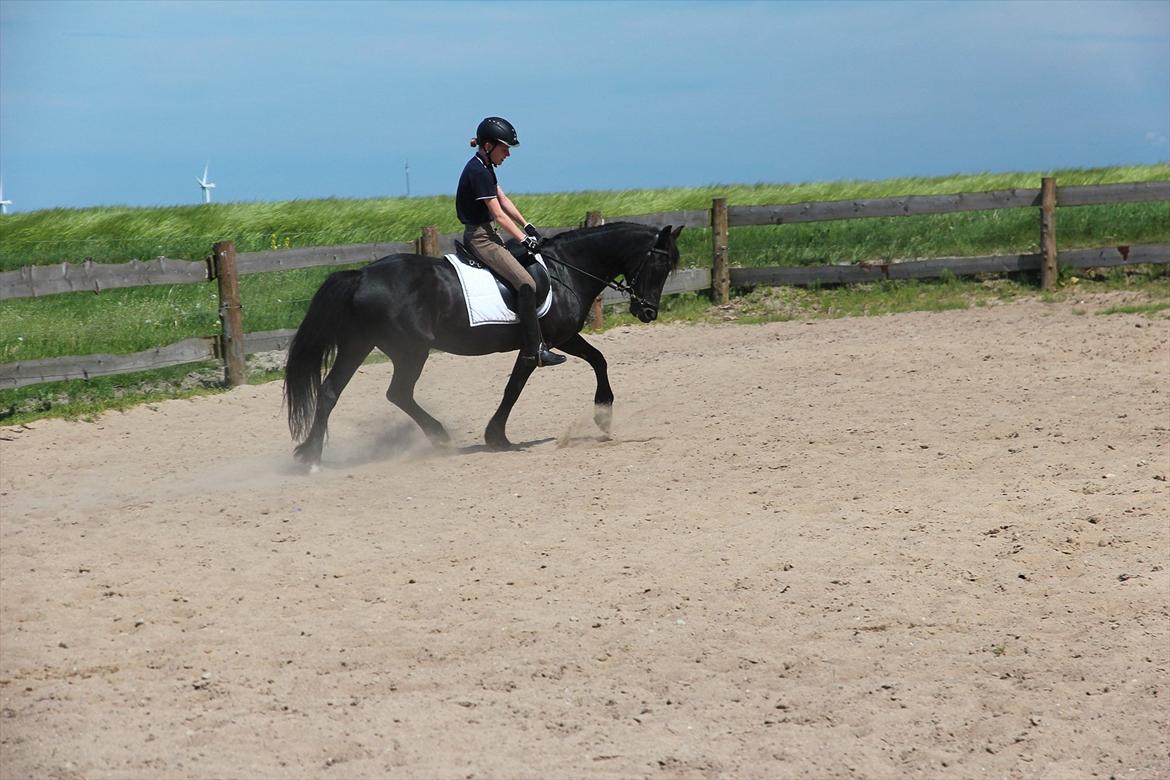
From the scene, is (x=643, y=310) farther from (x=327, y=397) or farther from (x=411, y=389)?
(x=327, y=397)

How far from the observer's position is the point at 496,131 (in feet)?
30.0

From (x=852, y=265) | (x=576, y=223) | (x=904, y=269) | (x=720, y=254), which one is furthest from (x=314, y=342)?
(x=576, y=223)

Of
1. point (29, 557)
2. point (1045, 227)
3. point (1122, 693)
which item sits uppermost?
point (1045, 227)

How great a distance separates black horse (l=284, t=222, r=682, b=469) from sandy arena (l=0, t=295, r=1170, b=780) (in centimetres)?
47

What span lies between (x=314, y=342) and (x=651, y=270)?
9.13 ft

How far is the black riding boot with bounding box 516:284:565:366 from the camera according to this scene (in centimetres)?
966

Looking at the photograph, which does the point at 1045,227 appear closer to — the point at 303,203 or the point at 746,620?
the point at 746,620

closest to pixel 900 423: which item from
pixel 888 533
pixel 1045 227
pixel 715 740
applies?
pixel 888 533

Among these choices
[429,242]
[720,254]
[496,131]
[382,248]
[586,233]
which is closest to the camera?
[496,131]

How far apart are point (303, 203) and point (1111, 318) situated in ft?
60.6

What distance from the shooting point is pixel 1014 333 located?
45.3ft

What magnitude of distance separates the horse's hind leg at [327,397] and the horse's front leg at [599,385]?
1725mm

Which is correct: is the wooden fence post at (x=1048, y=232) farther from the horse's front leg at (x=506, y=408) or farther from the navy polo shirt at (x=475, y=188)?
the navy polo shirt at (x=475, y=188)

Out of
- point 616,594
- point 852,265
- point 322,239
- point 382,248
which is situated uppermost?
point 322,239
